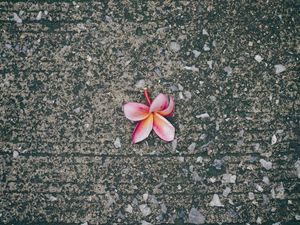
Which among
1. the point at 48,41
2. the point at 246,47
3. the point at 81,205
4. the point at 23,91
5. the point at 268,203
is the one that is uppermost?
the point at 246,47

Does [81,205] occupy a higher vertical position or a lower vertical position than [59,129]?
lower

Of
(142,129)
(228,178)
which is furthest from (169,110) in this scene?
(228,178)

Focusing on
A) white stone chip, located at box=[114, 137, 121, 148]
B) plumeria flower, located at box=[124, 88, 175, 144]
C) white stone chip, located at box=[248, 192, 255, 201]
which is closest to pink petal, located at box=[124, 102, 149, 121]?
plumeria flower, located at box=[124, 88, 175, 144]

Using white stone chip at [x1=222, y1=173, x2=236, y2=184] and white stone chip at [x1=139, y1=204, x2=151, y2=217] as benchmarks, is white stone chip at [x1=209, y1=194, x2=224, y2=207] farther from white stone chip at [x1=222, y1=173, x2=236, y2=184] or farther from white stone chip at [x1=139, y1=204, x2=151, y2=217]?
white stone chip at [x1=139, y1=204, x2=151, y2=217]

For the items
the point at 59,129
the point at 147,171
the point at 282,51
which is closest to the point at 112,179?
the point at 147,171

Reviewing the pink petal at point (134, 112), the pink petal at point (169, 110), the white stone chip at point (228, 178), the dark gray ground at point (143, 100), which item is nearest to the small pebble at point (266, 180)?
the dark gray ground at point (143, 100)

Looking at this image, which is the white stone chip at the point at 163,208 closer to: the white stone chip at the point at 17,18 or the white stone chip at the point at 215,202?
the white stone chip at the point at 215,202

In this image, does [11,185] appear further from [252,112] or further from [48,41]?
[252,112]
